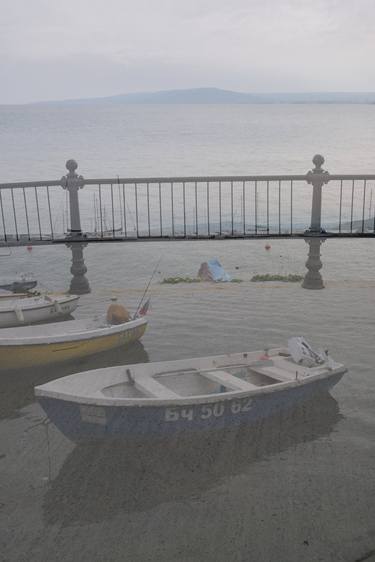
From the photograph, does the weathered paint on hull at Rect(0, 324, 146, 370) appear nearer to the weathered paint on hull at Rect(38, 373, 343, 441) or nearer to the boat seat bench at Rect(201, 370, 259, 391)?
the boat seat bench at Rect(201, 370, 259, 391)

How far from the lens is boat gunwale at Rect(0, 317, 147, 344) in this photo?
7906mm

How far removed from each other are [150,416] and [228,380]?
1186mm

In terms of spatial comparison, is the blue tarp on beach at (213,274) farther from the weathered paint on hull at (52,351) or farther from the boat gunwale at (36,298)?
the weathered paint on hull at (52,351)

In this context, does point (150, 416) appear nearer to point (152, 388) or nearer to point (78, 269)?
point (152, 388)

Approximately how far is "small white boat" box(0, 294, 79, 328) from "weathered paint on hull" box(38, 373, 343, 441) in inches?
161

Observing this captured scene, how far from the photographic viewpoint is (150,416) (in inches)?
235

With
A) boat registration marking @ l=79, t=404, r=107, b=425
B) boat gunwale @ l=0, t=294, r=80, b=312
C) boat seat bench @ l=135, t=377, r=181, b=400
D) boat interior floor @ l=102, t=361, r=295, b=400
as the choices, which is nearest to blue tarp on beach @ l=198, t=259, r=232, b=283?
boat gunwale @ l=0, t=294, r=80, b=312

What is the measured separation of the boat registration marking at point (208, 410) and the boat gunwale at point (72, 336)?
2652 millimetres

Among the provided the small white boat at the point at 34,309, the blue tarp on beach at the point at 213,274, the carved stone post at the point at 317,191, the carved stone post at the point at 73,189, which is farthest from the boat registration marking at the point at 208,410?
the blue tarp on beach at the point at 213,274

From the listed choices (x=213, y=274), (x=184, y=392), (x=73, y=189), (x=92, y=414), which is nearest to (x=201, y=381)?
(x=184, y=392)

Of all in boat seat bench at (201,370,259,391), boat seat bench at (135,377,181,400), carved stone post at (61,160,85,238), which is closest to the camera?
boat seat bench at (135,377,181,400)

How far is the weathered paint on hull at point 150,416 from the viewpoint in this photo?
5836 millimetres

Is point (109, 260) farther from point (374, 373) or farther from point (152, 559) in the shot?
point (152, 559)

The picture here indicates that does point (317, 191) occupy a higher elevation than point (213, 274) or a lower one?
higher
